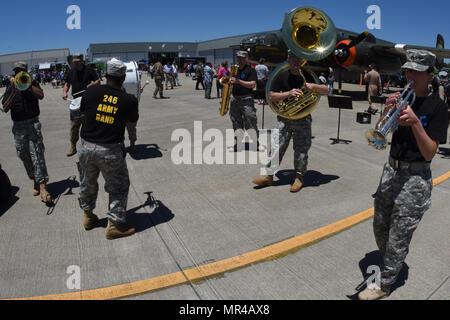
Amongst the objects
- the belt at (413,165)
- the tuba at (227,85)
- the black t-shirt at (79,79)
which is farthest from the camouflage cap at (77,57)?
the belt at (413,165)

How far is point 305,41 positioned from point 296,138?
147 cm

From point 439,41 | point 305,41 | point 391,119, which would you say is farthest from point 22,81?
point 439,41

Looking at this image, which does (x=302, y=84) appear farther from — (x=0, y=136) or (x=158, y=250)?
(x=0, y=136)

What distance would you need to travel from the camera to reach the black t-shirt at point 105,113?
347 cm

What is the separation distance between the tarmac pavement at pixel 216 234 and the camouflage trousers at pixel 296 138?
1.54 ft

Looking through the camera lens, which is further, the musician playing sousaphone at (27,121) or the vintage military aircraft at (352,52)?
the vintage military aircraft at (352,52)

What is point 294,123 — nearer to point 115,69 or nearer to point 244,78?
point 244,78

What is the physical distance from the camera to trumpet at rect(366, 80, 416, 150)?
230 centimetres

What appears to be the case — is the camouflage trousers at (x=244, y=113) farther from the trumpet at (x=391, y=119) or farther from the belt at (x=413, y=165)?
the belt at (x=413, y=165)

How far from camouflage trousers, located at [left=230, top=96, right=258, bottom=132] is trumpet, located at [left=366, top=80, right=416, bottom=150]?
13.3 ft

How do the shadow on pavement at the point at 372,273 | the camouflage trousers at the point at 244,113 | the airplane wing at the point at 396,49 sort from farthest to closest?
the airplane wing at the point at 396,49 → the camouflage trousers at the point at 244,113 → the shadow on pavement at the point at 372,273

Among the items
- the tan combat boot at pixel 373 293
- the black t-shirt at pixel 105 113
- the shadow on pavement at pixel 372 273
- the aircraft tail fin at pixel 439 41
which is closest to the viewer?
the tan combat boot at pixel 373 293

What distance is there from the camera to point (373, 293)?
2654 millimetres

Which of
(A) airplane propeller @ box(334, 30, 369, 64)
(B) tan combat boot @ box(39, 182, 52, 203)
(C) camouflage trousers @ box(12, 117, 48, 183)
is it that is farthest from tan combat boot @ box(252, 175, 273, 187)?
(A) airplane propeller @ box(334, 30, 369, 64)
